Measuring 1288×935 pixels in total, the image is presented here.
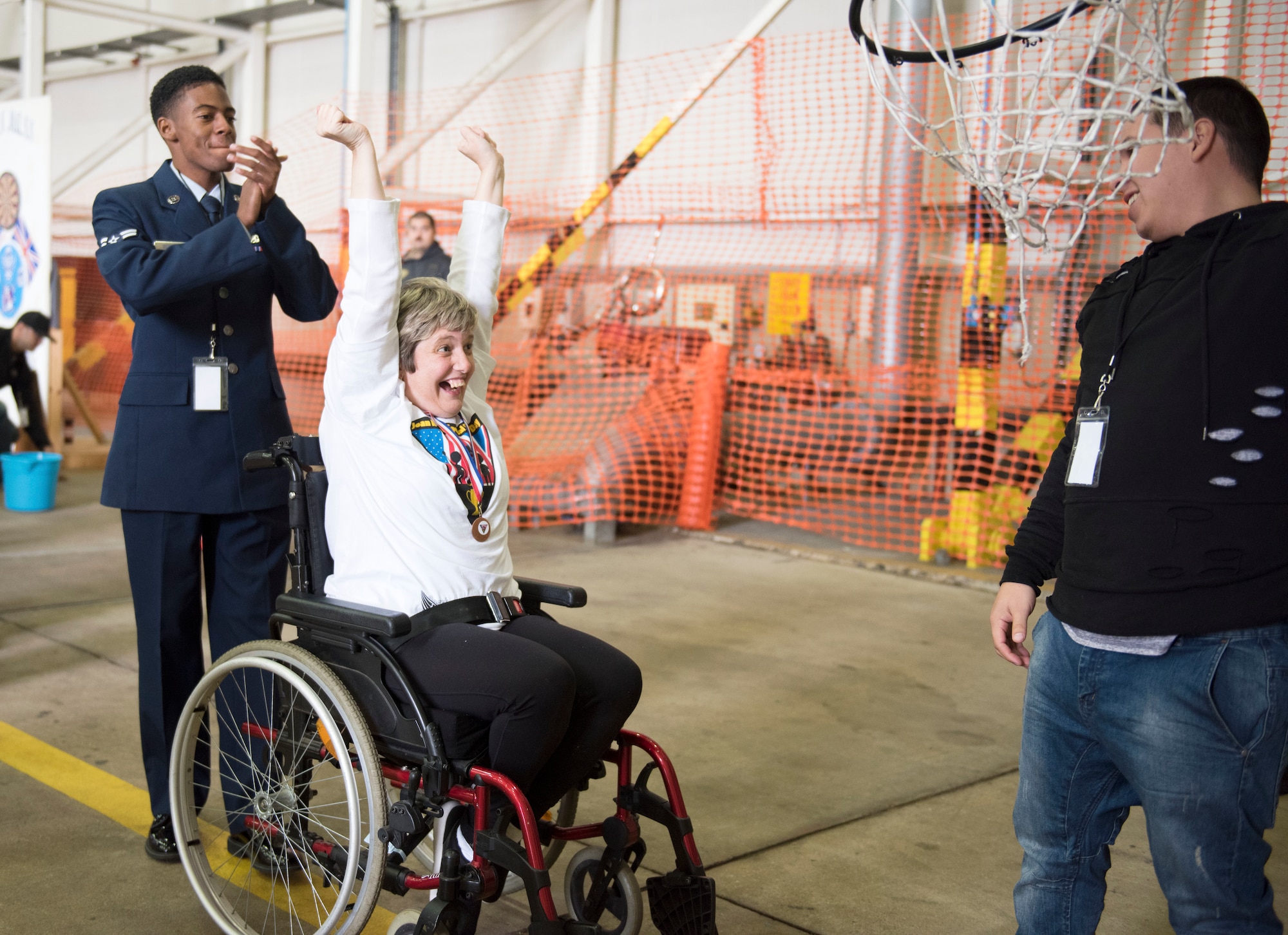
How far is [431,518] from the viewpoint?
1825mm

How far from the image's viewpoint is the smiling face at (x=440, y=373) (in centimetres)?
190

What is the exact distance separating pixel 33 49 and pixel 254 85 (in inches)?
165

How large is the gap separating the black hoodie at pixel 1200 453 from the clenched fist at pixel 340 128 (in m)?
1.22

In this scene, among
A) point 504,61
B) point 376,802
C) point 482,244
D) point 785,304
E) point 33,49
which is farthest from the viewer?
point 504,61

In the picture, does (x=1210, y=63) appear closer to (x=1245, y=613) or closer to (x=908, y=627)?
(x=908, y=627)

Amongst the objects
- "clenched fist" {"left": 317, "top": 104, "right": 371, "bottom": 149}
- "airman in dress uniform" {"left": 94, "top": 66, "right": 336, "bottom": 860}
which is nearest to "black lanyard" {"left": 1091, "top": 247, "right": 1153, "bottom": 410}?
"clenched fist" {"left": 317, "top": 104, "right": 371, "bottom": 149}

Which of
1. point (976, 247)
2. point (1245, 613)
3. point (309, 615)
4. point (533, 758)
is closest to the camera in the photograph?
point (1245, 613)

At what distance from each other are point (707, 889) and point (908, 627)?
2.64 meters

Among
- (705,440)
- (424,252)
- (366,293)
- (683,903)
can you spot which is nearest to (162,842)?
(683,903)

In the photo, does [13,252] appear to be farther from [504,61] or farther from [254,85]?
[254,85]

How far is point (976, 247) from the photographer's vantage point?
509 cm

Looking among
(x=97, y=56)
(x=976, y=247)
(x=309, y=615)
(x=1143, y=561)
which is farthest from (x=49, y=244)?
(x=97, y=56)

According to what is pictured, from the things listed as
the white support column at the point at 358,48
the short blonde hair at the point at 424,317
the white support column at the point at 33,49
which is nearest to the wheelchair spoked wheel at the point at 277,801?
the short blonde hair at the point at 424,317

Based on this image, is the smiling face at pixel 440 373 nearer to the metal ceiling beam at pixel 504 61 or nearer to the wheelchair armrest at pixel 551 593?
the wheelchair armrest at pixel 551 593
